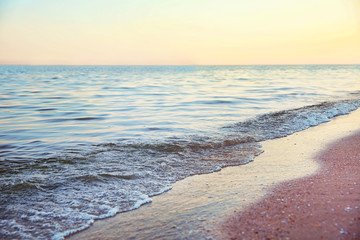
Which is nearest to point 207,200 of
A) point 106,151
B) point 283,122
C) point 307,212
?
point 307,212

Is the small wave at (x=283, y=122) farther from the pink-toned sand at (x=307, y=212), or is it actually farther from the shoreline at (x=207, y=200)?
the pink-toned sand at (x=307, y=212)

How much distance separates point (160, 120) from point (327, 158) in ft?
21.2

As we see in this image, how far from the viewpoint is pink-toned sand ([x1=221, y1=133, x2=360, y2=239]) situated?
3055 mm

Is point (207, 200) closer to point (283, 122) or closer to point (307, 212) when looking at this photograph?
point (307, 212)

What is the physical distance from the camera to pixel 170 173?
19.0ft

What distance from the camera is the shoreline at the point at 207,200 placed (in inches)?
136

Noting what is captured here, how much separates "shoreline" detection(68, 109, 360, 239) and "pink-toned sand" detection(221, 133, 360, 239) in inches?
7.5

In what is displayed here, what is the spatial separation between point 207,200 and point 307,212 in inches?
54.4

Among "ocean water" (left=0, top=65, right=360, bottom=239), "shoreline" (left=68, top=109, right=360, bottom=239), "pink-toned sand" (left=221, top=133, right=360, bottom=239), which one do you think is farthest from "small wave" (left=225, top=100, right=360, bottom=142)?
"pink-toned sand" (left=221, top=133, right=360, bottom=239)

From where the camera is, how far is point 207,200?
427 cm

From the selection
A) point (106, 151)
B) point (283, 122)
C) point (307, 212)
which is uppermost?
point (307, 212)

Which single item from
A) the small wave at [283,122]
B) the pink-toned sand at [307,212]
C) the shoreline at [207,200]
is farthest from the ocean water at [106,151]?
the pink-toned sand at [307,212]

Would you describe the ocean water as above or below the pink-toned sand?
below

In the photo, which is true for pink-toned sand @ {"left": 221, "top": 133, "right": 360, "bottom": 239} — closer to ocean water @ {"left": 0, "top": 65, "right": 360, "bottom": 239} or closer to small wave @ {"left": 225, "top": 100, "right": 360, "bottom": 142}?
ocean water @ {"left": 0, "top": 65, "right": 360, "bottom": 239}
